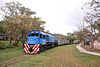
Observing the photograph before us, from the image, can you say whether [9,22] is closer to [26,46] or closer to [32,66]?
A: [26,46]

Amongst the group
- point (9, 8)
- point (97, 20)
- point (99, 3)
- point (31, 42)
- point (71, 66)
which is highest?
Result: point (9, 8)

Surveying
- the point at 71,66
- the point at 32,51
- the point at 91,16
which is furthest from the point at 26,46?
the point at 71,66

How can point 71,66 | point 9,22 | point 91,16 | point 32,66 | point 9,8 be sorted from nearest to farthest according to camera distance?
point 32,66
point 71,66
point 91,16
point 9,22
point 9,8

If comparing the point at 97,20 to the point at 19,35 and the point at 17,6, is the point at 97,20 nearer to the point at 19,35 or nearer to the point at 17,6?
the point at 19,35

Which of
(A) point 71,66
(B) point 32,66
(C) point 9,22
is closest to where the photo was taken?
(B) point 32,66

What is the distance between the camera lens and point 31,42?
33375mm

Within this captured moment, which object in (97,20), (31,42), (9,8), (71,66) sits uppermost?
(9,8)

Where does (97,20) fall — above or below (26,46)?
above

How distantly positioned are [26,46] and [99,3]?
13356mm

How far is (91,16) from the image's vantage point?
26.3m

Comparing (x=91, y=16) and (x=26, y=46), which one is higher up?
(x=91, y=16)

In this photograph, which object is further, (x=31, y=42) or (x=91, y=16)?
(x=31, y=42)

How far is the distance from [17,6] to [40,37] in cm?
3755

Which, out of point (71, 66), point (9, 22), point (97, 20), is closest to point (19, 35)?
point (9, 22)
